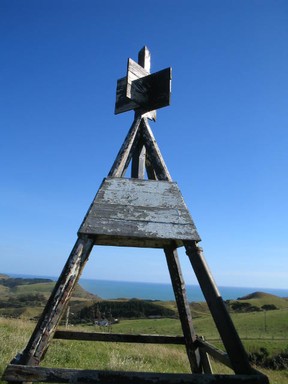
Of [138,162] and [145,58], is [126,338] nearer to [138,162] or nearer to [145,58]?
[138,162]

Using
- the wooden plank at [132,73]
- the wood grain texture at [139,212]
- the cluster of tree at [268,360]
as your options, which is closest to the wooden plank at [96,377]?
the wood grain texture at [139,212]

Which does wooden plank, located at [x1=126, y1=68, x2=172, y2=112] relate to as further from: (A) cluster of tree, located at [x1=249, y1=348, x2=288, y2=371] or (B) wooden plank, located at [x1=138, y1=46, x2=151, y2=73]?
(A) cluster of tree, located at [x1=249, y1=348, x2=288, y2=371]

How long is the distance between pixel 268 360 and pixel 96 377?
2274 centimetres

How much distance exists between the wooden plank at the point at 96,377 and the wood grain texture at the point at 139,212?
1.42 meters

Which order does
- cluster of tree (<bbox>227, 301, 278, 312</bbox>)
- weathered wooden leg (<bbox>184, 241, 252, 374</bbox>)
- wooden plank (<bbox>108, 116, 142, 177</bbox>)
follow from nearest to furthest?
weathered wooden leg (<bbox>184, 241, 252, 374</bbox>) < wooden plank (<bbox>108, 116, 142, 177</bbox>) < cluster of tree (<bbox>227, 301, 278, 312</bbox>)

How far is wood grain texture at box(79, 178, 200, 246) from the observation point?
3.79m

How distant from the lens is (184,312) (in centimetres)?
507

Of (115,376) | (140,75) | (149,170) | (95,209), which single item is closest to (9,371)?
(115,376)

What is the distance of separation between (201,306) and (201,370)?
71.2 metres

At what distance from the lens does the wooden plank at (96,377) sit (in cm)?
285

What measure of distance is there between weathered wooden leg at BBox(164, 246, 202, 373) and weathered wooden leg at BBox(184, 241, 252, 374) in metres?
1.44

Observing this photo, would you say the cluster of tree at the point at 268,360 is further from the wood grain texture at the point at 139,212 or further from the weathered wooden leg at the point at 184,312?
the wood grain texture at the point at 139,212

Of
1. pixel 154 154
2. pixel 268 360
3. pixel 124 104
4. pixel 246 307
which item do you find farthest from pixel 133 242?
pixel 246 307

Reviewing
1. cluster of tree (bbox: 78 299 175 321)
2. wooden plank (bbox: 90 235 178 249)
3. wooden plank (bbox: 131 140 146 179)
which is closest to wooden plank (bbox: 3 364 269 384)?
wooden plank (bbox: 90 235 178 249)
